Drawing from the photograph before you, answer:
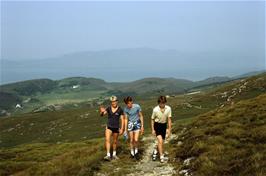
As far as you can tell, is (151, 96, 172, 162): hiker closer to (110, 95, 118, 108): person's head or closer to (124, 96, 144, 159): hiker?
(124, 96, 144, 159): hiker

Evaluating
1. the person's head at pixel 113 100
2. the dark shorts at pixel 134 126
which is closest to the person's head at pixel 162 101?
the dark shorts at pixel 134 126

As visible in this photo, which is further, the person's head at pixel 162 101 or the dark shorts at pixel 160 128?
the dark shorts at pixel 160 128

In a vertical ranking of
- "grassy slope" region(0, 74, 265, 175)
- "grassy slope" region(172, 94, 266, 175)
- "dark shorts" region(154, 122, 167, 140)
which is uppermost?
"dark shorts" region(154, 122, 167, 140)

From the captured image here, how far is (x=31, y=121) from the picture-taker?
134m

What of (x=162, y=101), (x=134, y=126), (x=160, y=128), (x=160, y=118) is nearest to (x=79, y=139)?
(x=134, y=126)

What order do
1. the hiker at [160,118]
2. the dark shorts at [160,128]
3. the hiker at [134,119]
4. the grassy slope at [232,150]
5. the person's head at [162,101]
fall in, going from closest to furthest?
the grassy slope at [232,150] < the person's head at [162,101] < the hiker at [160,118] < the dark shorts at [160,128] < the hiker at [134,119]

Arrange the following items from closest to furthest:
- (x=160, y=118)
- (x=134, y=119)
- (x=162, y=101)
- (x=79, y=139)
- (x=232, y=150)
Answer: (x=232, y=150)
(x=162, y=101)
(x=160, y=118)
(x=134, y=119)
(x=79, y=139)

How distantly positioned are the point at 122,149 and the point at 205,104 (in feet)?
274

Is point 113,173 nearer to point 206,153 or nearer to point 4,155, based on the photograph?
point 206,153

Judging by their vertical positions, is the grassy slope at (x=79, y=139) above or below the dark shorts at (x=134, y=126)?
below

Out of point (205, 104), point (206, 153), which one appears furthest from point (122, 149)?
point (205, 104)

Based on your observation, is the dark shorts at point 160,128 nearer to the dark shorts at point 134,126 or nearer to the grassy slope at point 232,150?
the dark shorts at point 134,126

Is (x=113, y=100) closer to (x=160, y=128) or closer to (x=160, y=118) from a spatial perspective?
(x=160, y=118)

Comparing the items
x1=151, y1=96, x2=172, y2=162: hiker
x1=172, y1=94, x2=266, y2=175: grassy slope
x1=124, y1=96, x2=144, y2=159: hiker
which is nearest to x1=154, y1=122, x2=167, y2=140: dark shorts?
x1=151, y1=96, x2=172, y2=162: hiker
